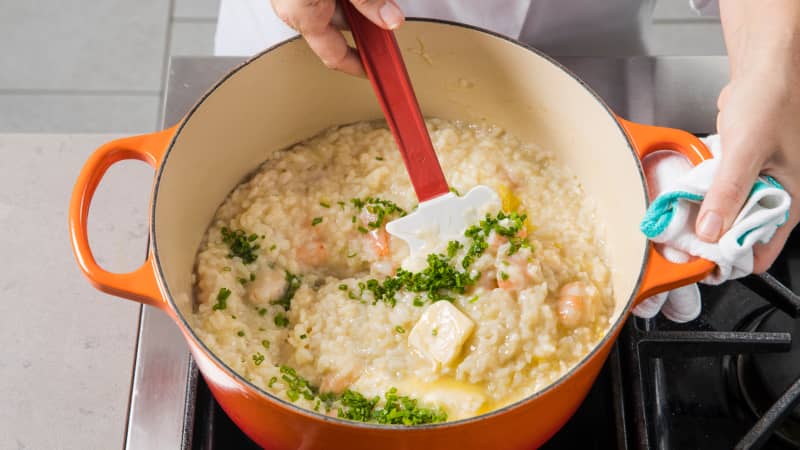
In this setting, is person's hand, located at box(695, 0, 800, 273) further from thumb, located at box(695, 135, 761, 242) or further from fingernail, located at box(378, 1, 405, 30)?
fingernail, located at box(378, 1, 405, 30)

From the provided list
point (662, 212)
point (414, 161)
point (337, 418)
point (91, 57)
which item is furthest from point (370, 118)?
point (91, 57)

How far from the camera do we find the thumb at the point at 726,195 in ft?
3.59

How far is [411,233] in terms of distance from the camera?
134 cm

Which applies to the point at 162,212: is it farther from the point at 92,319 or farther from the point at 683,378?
the point at 683,378

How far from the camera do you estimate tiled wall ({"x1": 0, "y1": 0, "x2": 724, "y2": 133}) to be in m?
2.81

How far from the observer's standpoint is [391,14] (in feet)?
3.92

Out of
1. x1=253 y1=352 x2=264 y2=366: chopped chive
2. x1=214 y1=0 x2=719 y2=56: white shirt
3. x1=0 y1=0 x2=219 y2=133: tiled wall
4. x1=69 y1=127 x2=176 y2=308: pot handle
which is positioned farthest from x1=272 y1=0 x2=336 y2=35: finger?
x1=0 y1=0 x2=219 y2=133: tiled wall

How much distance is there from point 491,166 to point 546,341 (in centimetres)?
34

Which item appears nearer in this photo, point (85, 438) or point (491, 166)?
point (85, 438)

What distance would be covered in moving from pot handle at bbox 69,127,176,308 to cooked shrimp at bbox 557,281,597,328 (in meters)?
0.57

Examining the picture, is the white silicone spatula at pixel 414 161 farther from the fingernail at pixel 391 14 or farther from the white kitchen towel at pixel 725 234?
the white kitchen towel at pixel 725 234

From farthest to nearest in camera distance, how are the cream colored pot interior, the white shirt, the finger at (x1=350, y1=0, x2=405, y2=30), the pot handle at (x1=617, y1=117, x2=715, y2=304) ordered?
the white shirt, the cream colored pot interior, the finger at (x1=350, y1=0, x2=405, y2=30), the pot handle at (x1=617, y1=117, x2=715, y2=304)

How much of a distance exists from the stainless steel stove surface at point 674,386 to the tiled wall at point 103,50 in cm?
161

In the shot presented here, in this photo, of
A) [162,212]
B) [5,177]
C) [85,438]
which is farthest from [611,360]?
[5,177]
